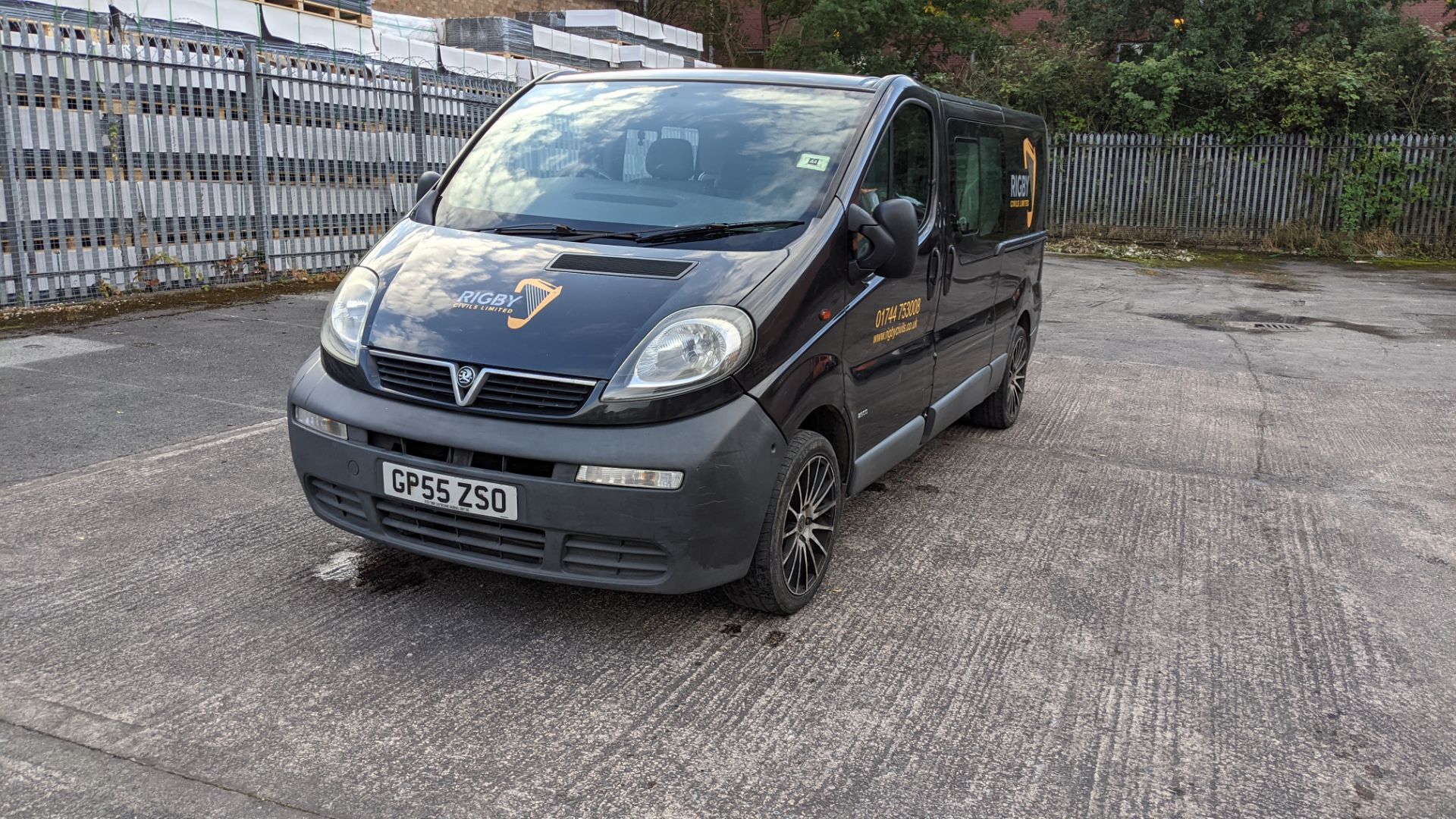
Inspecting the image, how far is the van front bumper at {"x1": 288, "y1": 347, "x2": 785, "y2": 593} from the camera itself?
3.29 meters

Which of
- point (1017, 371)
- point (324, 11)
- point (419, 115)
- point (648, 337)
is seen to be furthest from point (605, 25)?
point (648, 337)

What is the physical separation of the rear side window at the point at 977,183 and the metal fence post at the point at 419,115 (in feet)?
28.4

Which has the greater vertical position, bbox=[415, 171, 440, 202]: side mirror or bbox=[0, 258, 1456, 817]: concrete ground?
bbox=[415, 171, 440, 202]: side mirror

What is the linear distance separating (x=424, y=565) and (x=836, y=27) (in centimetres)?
3327

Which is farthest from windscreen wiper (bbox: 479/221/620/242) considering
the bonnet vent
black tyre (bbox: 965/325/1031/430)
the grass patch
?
the grass patch

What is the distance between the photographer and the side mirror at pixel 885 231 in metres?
4.00

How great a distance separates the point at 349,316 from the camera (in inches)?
151

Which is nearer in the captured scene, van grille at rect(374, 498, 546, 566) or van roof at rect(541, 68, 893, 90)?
van grille at rect(374, 498, 546, 566)

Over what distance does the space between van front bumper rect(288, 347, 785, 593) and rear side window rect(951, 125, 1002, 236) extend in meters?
2.28

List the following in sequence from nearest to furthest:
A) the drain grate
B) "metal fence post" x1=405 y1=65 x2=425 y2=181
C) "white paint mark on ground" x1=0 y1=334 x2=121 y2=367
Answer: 1. "white paint mark on ground" x1=0 y1=334 x2=121 y2=367
2. the drain grate
3. "metal fence post" x1=405 y1=65 x2=425 y2=181

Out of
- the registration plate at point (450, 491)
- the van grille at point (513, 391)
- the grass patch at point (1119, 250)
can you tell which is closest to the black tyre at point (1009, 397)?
the van grille at point (513, 391)

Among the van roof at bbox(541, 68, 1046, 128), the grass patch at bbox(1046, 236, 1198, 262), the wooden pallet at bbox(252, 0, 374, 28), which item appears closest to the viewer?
the van roof at bbox(541, 68, 1046, 128)

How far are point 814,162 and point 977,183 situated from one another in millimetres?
1658

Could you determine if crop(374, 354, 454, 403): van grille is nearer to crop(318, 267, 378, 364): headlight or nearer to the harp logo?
crop(318, 267, 378, 364): headlight
